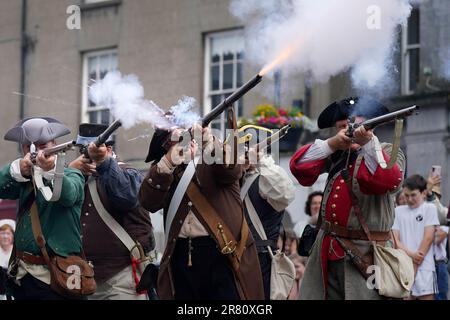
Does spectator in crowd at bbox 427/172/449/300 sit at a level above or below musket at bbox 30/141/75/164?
below

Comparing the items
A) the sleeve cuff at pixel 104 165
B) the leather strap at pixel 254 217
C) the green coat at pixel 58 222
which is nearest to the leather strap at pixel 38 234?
the green coat at pixel 58 222

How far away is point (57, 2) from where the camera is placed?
63.2ft

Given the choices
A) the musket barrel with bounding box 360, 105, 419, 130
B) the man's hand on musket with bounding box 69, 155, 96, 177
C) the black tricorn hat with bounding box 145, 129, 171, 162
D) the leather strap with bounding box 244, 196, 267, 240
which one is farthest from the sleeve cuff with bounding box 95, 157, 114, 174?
the musket barrel with bounding box 360, 105, 419, 130

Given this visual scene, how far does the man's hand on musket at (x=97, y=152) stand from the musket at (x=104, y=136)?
39 millimetres

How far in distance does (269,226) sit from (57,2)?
38.2 feet

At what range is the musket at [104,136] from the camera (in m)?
7.36

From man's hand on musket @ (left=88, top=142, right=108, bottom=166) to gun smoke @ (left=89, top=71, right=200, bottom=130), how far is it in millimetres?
243

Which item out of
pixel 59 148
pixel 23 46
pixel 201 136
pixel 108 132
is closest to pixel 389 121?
pixel 201 136

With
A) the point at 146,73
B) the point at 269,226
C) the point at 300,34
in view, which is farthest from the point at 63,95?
the point at 300,34

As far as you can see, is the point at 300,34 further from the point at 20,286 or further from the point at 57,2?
the point at 57,2

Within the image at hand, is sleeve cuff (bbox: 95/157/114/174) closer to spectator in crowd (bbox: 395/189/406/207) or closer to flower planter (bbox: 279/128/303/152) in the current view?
spectator in crowd (bbox: 395/189/406/207)

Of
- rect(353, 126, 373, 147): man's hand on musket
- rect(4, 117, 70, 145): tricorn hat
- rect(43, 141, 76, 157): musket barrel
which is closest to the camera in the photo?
rect(353, 126, 373, 147): man's hand on musket

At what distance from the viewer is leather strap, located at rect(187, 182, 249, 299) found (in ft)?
22.6

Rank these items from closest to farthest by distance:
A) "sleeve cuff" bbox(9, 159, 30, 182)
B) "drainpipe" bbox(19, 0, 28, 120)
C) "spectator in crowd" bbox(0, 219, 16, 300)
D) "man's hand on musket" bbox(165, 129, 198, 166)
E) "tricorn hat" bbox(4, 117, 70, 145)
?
1. "man's hand on musket" bbox(165, 129, 198, 166)
2. "sleeve cuff" bbox(9, 159, 30, 182)
3. "tricorn hat" bbox(4, 117, 70, 145)
4. "spectator in crowd" bbox(0, 219, 16, 300)
5. "drainpipe" bbox(19, 0, 28, 120)
